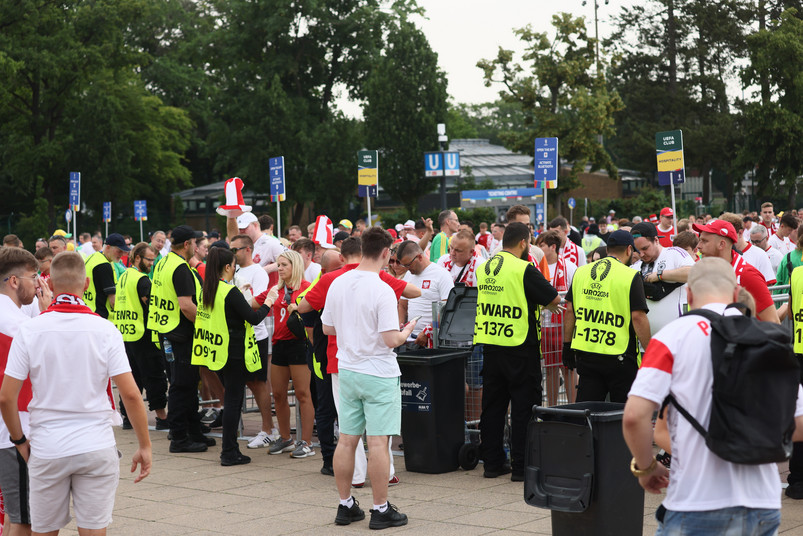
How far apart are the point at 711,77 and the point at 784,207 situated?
10.7 m

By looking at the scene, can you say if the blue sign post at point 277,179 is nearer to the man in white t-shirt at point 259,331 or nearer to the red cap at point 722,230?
the man in white t-shirt at point 259,331

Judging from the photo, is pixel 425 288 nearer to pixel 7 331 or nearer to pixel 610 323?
pixel 610 323

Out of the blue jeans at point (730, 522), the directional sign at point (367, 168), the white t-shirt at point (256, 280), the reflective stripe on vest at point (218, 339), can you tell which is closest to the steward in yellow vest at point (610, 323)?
the reflective stripe on vest at point (218, 339)

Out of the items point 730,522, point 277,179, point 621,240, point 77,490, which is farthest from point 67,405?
point 277,179

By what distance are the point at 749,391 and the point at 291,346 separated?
609 centimetres

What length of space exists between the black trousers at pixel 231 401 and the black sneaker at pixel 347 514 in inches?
97.3

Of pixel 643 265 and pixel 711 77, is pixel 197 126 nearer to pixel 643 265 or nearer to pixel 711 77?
pixel 711 77

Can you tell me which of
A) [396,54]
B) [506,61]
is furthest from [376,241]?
[396,54]

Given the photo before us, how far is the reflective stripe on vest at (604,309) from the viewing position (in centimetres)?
743

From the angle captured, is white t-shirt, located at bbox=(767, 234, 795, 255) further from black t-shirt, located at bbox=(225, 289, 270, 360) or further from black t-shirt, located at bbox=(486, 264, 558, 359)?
black t-shirt, located at bbox=(225, 289, 270, 360)

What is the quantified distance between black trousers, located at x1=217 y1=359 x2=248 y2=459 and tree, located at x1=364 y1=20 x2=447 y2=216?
39.9 m

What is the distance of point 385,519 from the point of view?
6.65 metres

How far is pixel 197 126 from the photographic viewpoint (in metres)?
62.7

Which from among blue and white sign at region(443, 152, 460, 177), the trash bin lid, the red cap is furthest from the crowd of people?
blue and white sign at region(443, 152, 460, 177)
